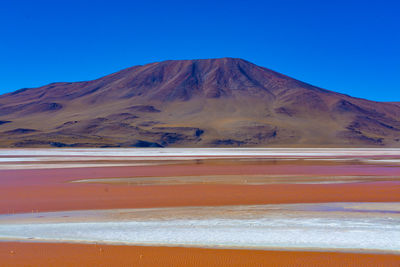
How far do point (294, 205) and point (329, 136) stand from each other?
133565mm

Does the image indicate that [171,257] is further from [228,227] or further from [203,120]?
[203,120]

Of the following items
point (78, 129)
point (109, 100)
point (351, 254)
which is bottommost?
point (351, 254)

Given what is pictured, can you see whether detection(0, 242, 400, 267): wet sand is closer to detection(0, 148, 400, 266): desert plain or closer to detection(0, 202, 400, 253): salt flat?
detection(0, 148, 400, 266): desert plain

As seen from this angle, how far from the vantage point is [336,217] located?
1241 cm

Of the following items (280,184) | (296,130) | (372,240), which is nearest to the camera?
(372,240)

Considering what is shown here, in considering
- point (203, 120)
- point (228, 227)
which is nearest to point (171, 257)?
point (228, 227)

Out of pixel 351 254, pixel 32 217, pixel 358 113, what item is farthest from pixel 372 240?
pixel 358 113

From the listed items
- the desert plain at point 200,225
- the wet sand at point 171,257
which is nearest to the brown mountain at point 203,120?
the desert plain at point 200,225

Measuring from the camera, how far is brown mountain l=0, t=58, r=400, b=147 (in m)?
131

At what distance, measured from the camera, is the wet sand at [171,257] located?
319 inches

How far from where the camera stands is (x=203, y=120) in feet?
521

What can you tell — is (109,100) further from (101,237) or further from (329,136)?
(101,237)

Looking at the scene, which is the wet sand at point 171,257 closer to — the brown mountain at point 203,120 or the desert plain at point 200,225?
the desert plain at point 200,225

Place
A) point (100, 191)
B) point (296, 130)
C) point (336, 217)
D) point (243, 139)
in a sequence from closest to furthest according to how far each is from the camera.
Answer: point (336, 217) < point (100, 191) < point (243, 139) < point (296, 130)
